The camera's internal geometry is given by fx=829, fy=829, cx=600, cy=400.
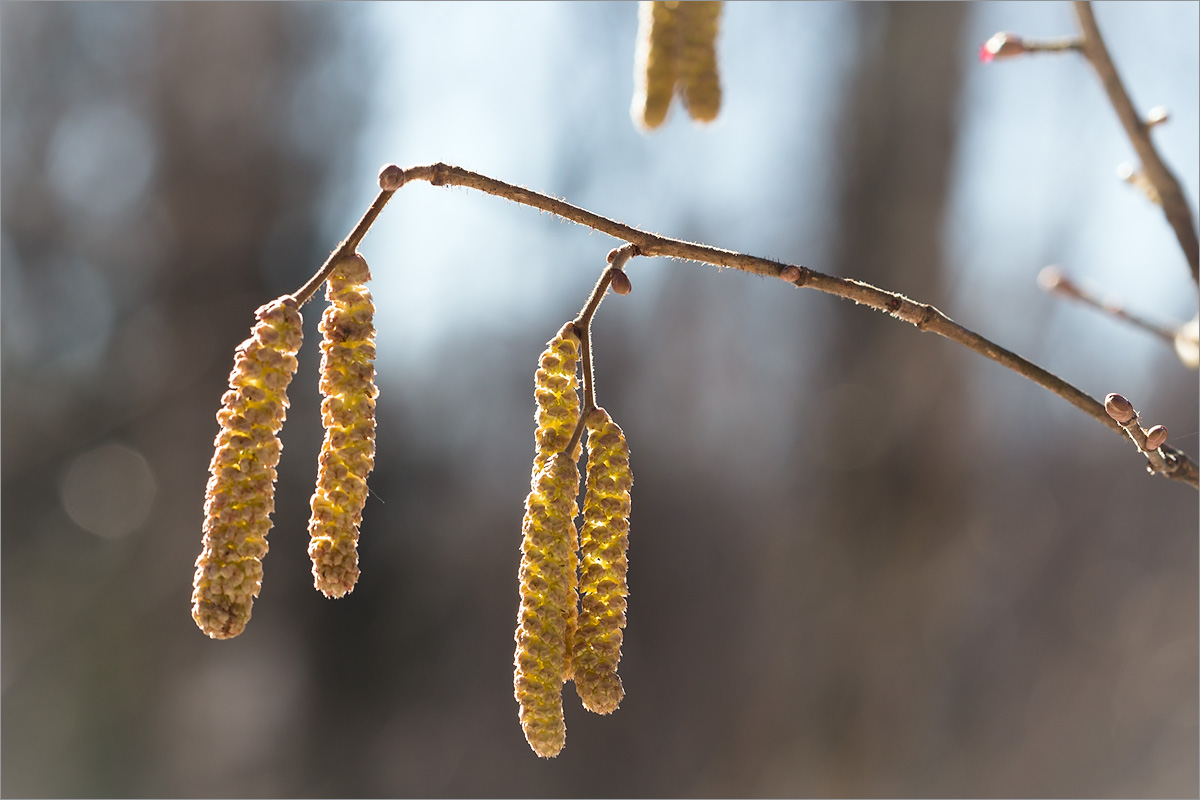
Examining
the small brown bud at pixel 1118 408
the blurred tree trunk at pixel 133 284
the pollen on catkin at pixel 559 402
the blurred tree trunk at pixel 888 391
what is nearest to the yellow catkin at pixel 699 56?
the pollen on catkin at pixel 559 402

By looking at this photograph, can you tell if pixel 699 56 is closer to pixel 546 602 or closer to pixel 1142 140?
pixel 546 602

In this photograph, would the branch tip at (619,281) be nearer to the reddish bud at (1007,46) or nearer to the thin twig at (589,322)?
the thin twig at (589,322)

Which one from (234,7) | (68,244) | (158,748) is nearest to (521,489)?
(158,748)

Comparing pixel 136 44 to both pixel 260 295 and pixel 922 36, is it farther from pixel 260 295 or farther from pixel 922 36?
pixel 922 36

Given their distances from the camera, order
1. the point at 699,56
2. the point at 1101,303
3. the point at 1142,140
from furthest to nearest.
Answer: the point at 1101,303 < the point at 1142,140 < the point at 699,56

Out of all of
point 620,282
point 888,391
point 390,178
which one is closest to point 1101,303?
point 620,282

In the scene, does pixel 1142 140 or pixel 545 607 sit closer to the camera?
pixel 545 607
